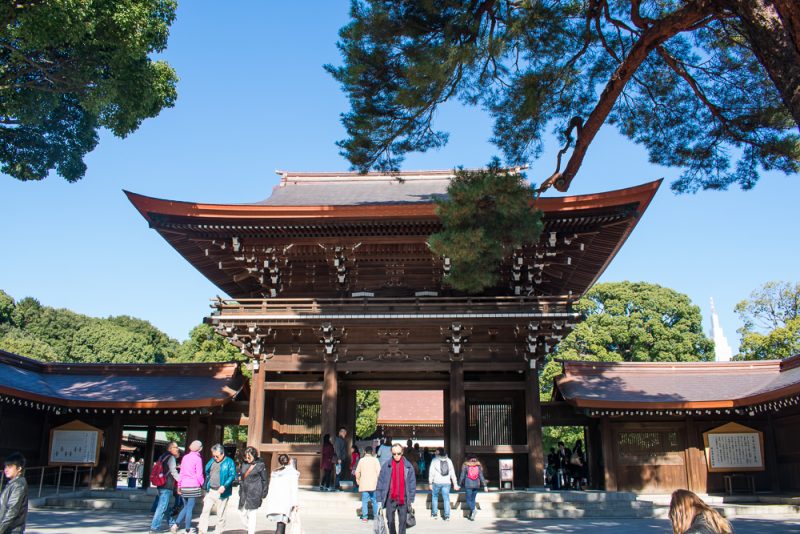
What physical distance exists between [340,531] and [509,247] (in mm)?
5199

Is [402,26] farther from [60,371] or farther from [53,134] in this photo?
[60,371]

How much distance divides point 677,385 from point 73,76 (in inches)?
644

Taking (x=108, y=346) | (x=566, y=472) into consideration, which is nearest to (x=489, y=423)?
(x=566, y=472)

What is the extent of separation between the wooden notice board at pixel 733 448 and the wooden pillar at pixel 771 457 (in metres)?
0.40

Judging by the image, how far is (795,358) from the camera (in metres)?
17.2

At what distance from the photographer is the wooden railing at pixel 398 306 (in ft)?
44.7

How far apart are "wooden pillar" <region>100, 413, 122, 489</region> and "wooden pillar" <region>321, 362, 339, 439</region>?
6.31 meters

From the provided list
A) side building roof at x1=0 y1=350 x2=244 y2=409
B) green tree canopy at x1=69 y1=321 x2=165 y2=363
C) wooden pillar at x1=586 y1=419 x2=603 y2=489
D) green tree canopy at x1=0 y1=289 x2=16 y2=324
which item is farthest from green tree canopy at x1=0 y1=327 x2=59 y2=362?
wooden pillar at x1=586 y1=419 x2=603 y2=489

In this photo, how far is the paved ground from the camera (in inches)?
384

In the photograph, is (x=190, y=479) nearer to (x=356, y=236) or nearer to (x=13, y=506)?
(x=13, y=506)

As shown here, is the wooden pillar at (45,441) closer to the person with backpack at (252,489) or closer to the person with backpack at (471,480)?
the person with backpack at (252,489)

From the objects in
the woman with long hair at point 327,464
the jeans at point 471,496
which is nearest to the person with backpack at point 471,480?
the jeans at point 471,496

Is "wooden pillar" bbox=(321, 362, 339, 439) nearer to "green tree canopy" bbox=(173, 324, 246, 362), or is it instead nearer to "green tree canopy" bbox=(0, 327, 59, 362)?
"green tree canopy" bbox=(173, 324, 246, 362)

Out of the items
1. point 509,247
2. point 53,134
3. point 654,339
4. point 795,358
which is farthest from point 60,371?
point 654,339
